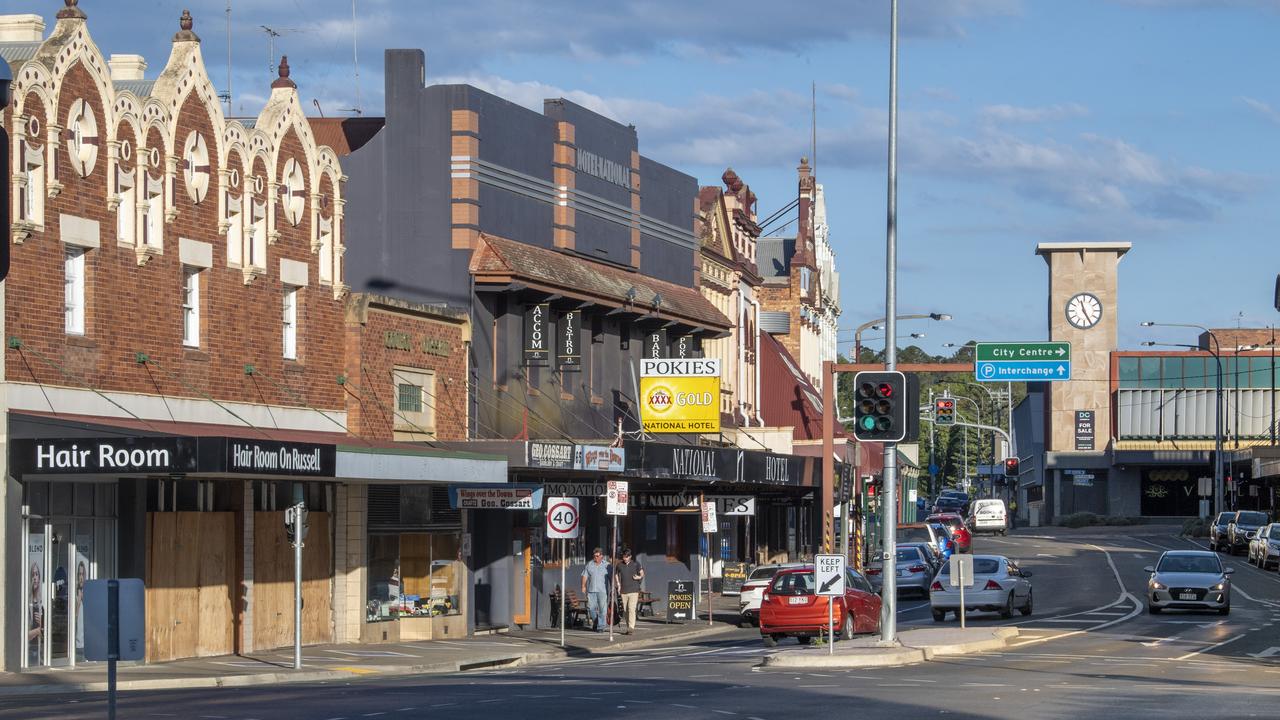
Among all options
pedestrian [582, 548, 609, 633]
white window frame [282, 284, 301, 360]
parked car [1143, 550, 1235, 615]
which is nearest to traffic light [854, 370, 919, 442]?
pedestrian [582, 548, 609, 633]

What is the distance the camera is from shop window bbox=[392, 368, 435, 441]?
34.6 meters

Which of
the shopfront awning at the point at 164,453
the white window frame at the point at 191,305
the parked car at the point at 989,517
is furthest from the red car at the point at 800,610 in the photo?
the parked car at the point at 989,517

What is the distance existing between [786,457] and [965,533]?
1840cm

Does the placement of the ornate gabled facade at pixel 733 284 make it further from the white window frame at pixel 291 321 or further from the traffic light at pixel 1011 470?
the traffic light at pixel 1011 470

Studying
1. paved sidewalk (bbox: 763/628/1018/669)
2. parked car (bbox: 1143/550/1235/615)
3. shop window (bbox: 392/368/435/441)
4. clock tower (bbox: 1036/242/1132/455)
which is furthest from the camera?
clock tower (bbox: 1036/242/1132/455)

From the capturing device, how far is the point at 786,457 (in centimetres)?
4912

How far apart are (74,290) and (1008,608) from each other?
21567 millimetres

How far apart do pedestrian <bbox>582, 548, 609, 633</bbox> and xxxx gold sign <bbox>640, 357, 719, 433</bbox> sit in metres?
6.17

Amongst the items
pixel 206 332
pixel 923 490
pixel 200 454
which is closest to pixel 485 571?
pixel 206 332

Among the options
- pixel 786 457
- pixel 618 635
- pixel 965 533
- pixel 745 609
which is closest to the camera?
pixel 618 635

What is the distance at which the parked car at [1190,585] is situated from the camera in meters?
39.2

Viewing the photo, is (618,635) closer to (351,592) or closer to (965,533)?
(351,592)

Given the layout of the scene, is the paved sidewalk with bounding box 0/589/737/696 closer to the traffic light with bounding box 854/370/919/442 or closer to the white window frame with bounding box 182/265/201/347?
the white window frame with bounding box 182/265/201/347

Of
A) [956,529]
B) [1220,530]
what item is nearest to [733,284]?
[956,529]
